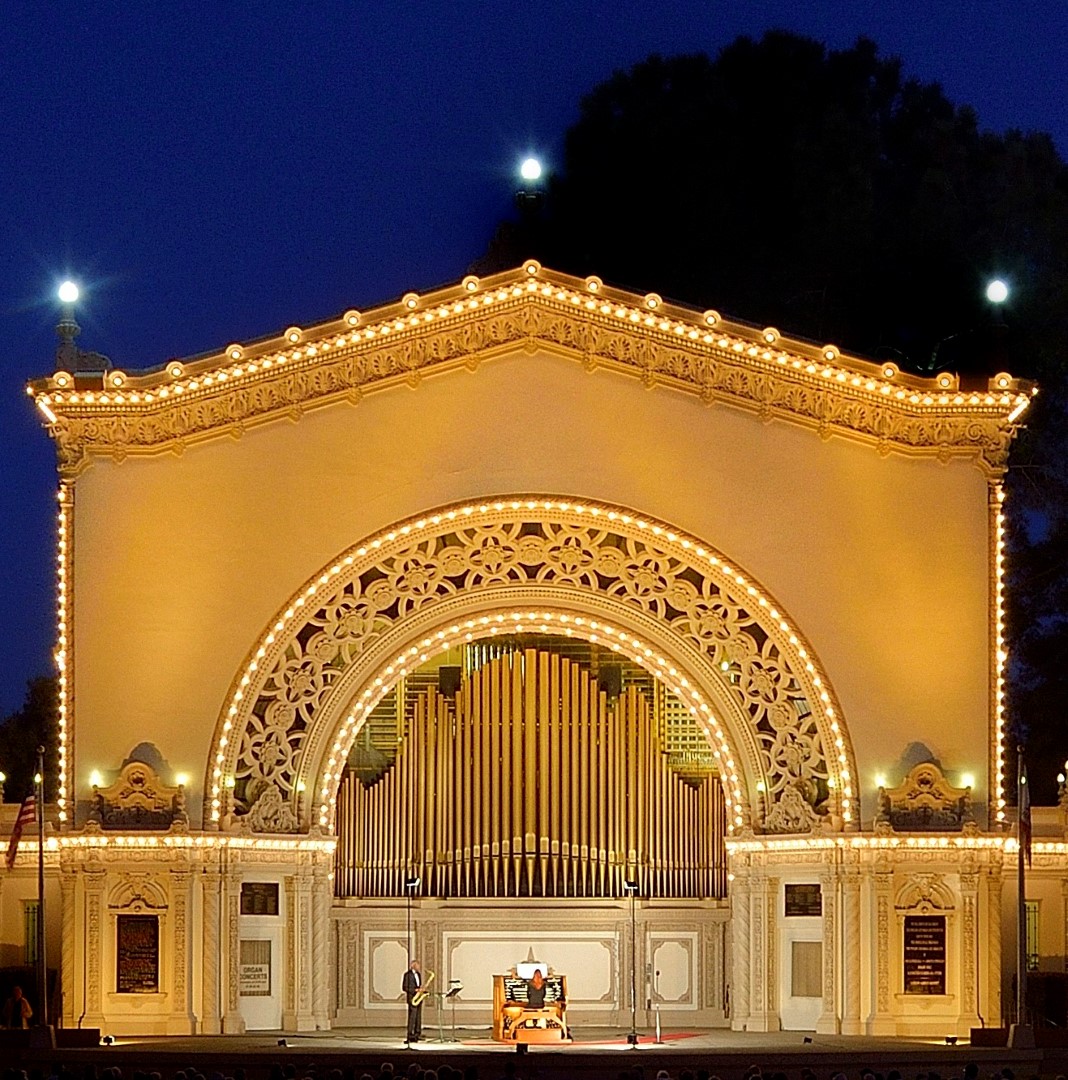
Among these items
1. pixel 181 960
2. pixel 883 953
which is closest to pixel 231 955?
pixel 181 960

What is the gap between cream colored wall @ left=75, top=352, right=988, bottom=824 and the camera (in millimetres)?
34156

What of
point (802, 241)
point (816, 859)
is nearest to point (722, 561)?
point (816, 859)

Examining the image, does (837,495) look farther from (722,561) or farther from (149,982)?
(149,982)

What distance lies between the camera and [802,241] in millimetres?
51062

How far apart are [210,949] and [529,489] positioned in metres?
7.64

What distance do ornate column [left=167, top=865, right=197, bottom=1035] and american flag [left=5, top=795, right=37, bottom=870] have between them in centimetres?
204

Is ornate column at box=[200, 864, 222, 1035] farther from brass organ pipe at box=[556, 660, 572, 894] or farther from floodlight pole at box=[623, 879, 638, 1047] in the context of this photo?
floodlight pole at box=[623, 879, 638, 1047]

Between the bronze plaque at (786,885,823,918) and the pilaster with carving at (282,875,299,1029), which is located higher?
the bronze plaque at (786,885,823,918)

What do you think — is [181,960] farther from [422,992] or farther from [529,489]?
[529,489]

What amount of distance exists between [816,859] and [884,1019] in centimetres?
235

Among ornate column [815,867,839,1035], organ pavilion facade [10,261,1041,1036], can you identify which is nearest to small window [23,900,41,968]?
organ pavilion facade [10,261,1041,1036]

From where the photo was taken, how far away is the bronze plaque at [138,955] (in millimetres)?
33500

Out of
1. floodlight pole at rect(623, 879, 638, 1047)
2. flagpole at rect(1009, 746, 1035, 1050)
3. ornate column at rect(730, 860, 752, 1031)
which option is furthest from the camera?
floodlight pole at rect(623, 879, 638, 1047)

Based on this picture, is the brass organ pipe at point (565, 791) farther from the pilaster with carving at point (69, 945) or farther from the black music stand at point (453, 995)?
the pilaster with carving at point (69, 945)
